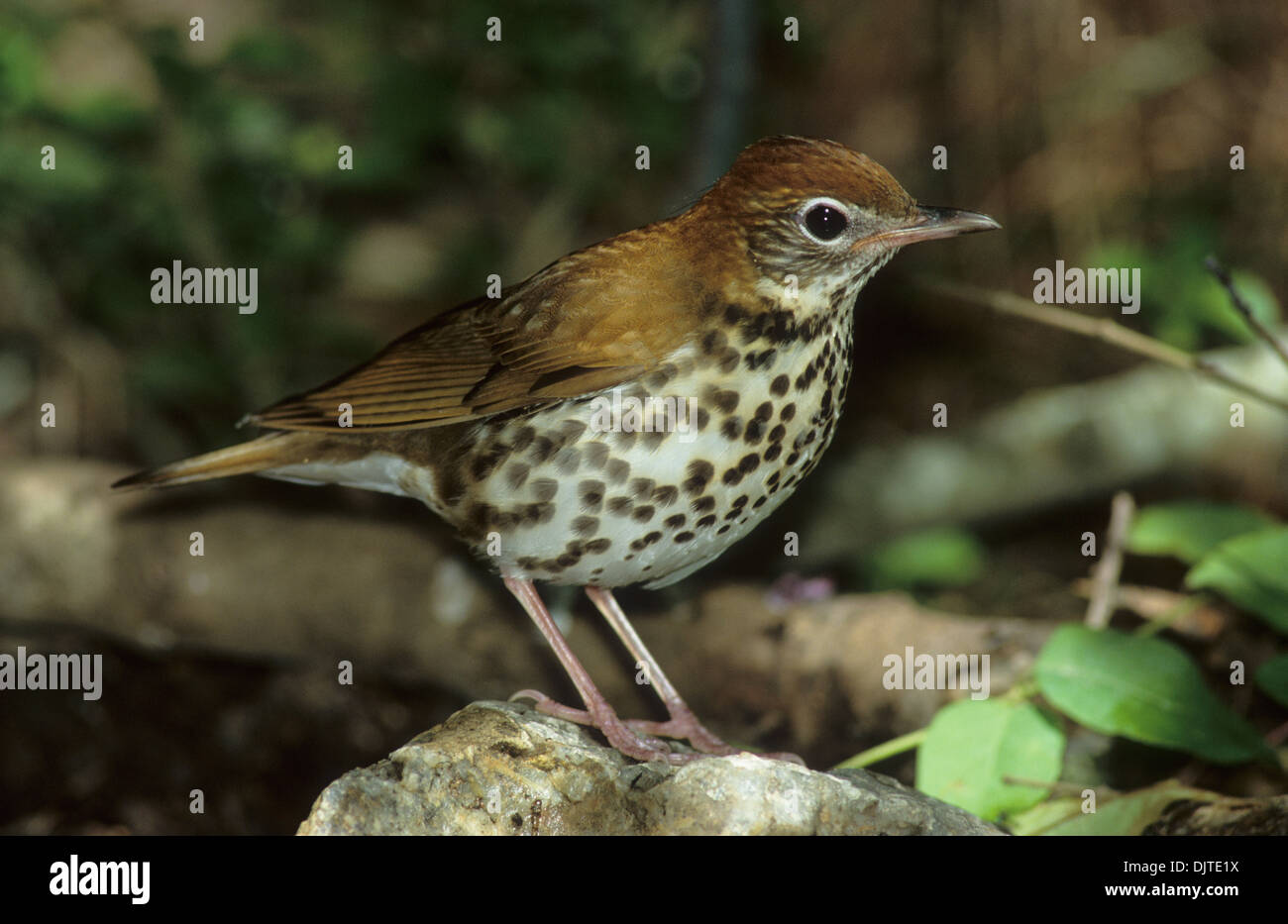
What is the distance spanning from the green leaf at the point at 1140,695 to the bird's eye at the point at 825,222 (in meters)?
1.27

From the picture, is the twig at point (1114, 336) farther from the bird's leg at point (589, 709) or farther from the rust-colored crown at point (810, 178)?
the bird's leg at point (589, 709)

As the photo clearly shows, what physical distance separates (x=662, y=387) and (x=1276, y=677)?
1.82m

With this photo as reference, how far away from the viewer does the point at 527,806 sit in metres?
2.72

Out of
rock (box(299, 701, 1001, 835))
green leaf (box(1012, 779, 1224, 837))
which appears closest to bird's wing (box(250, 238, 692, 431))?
rock (box(299, 701, 1001, 835))

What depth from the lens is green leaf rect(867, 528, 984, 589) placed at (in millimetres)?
5141

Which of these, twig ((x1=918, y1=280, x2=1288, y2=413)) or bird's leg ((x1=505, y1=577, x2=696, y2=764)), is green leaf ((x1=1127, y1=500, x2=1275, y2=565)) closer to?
twig ((x1=918, y1=280, x2=1288, y2=413))

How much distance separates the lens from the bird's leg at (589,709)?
9.88ft

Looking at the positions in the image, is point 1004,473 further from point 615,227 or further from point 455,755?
point 455,755

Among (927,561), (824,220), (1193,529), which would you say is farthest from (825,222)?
(927,561)

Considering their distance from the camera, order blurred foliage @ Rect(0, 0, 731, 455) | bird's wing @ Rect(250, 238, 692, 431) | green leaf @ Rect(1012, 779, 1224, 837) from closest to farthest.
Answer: bird's wing @ Rect(250, 238, 692, 431)
green leaf @ Rect(1012, 779, 1224, 837)
blurred foliage @ Rect(0, 0, 731, 455)

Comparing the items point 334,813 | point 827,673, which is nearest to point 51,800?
point 334,813

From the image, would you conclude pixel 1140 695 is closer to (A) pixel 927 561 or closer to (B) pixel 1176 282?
(A) pixel 927 561

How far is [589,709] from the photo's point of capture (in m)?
3.17

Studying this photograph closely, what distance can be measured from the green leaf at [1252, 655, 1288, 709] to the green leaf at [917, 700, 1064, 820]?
604mm
